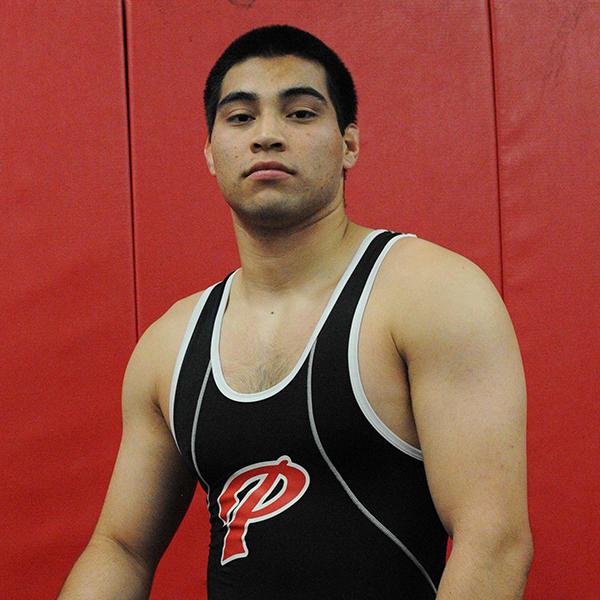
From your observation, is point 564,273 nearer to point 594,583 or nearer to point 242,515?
point 594,583

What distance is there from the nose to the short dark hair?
0.39ft

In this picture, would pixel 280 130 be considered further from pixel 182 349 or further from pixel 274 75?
pixel 182 349

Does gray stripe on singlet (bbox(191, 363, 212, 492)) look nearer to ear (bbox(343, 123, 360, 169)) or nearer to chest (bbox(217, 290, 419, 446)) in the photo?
chest (bbox(217, 290, 419, 446))

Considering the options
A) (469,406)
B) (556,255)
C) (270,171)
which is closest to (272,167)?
(270,171)

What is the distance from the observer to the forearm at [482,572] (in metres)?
1.11

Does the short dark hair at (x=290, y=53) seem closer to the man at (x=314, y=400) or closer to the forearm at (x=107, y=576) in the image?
the man at (x=314, y=400)

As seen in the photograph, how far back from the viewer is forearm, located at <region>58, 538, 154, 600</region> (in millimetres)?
1390

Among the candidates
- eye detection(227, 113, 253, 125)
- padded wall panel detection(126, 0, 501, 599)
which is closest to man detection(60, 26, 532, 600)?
eye detection(227, 113, 253, 125)

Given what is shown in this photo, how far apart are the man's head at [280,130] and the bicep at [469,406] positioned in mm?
243

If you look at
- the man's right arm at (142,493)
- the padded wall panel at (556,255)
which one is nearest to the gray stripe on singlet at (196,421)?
the man's right arm at (142,493)

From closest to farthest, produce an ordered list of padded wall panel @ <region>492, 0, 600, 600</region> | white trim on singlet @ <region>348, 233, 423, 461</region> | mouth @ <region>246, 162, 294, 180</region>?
white trim on singlet @ <region>348, 233, 423, 461</region>
mouth @ <region>246, 162, 294, 180</region>
padded wall panel @ <region>492, 0, 600, 600</region>

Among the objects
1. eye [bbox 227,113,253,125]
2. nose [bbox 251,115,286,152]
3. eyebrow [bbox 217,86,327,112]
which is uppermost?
eyebrow [bbox 217,86,327,112]

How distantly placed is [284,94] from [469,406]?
48cm

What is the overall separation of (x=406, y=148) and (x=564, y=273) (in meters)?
0.37
